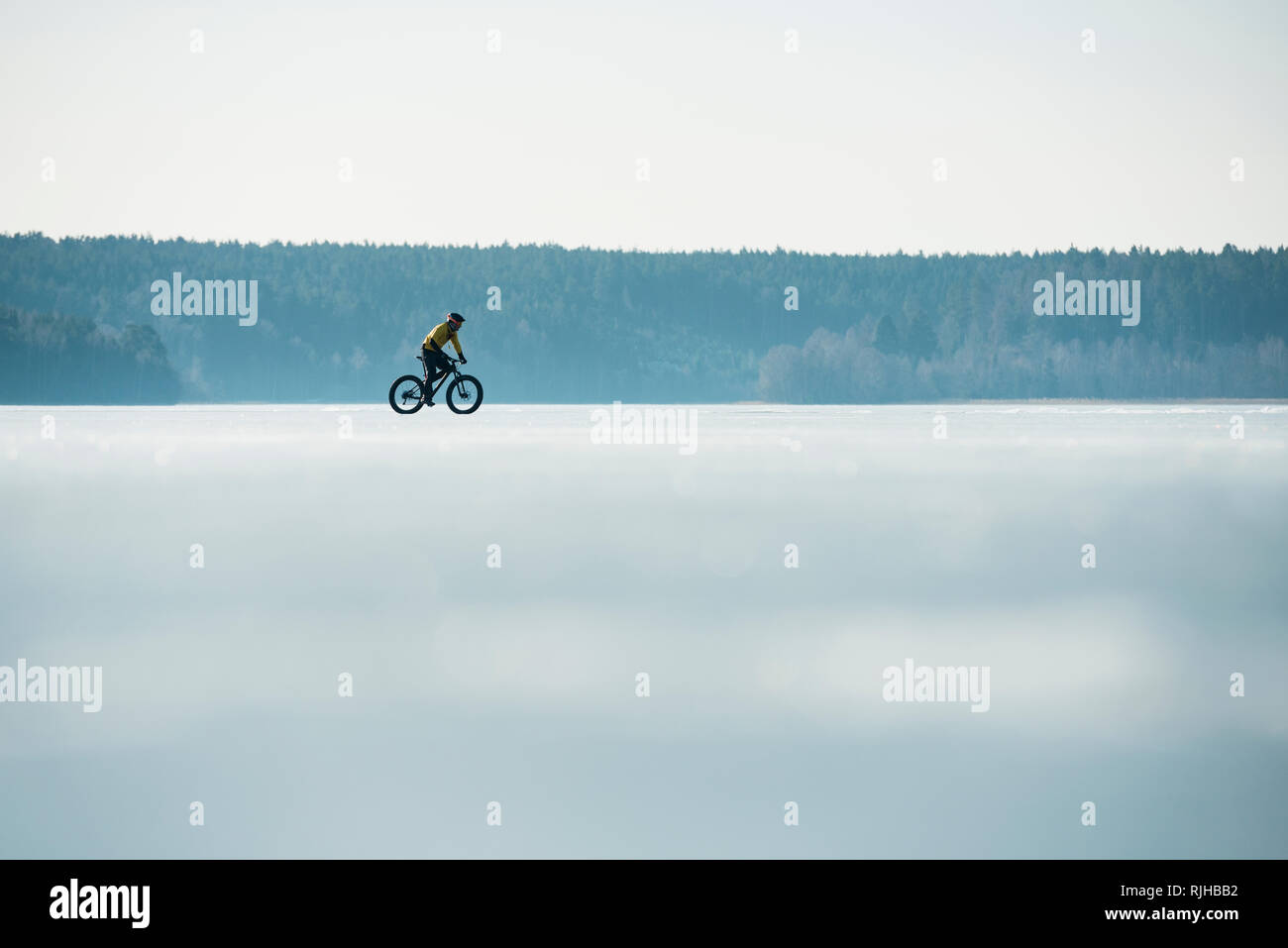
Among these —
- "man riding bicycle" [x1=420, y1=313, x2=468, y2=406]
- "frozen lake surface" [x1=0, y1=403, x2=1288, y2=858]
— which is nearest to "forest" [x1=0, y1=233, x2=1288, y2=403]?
"man riding bicycle" [x1=420, y1=313, x2=468, y2=406]

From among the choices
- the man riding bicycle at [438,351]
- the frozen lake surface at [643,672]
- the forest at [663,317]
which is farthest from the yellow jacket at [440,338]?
the forest at [663,317]

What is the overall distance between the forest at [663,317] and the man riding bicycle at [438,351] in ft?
337

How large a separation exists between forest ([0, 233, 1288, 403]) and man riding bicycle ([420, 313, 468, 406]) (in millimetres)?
102809

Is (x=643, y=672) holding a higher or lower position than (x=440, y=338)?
lower

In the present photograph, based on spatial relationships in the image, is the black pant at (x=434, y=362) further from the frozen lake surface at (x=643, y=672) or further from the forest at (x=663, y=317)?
the forest at (x=663, y=317)

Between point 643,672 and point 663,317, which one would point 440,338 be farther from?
point 663,317

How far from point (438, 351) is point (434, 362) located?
0.23m

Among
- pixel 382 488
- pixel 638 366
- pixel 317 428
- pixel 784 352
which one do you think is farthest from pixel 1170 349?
pixel 382 488

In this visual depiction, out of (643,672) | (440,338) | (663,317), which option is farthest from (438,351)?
(663,317)

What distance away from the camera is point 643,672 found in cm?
716

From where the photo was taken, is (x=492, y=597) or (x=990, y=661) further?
(x=492, y=597)

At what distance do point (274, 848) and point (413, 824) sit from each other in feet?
1.51

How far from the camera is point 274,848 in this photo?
491 centimetres
